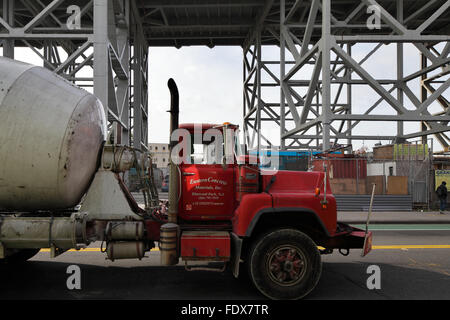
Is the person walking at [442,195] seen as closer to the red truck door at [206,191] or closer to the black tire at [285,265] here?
the black tire at [285,265]

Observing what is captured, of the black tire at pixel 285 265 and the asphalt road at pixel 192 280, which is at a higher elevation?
the black tire at pixel 285 265

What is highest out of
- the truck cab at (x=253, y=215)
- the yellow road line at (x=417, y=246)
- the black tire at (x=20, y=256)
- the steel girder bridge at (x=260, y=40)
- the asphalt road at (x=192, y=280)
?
the steel girder bridge at (x=260, y=40)

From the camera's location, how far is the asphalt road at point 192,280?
491 centimetres

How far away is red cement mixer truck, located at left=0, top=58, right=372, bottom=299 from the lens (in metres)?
4.57

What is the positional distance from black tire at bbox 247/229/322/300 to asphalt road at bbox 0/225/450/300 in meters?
0.32

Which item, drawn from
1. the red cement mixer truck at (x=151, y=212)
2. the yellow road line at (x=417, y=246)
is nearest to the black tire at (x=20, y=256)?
the red cement mixer truck at (x=151, y=212)

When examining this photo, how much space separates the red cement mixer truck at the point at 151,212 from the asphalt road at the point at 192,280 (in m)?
0.56

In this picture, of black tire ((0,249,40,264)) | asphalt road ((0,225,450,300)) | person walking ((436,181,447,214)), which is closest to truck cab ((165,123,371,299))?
asphalt road ((0,225,450,300))

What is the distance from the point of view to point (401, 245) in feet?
28.0

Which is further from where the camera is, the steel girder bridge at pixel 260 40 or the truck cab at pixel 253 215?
the steel girder bridge at pixel 260 40

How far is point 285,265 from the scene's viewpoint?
461cm

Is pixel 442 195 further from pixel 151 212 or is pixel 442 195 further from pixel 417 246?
pixel 151 212
